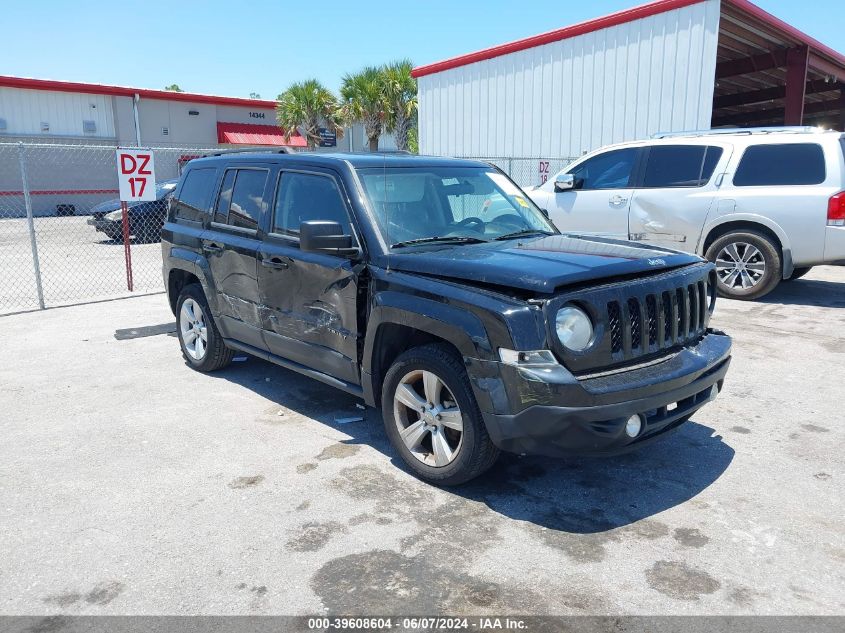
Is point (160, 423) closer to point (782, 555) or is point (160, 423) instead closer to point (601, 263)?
point (601, 263)

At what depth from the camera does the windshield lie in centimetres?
431

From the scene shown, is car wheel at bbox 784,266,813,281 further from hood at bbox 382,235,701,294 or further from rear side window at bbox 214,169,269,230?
rear side window at bbox 214,169,269,230

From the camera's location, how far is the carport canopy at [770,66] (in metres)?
14.3

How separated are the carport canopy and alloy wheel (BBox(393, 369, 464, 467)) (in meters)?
12.6

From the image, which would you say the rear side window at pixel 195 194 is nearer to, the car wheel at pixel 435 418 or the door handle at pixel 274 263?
the door handle at pixel 274 263

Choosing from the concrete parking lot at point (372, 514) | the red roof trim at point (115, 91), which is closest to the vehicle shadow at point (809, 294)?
the concrete parking lot at point (372, 514)

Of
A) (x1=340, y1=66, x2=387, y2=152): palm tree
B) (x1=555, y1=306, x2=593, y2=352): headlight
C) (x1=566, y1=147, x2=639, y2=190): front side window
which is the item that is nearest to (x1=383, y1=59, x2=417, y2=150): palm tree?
(x1=340, y1=66, x2=387, y2=152): palm tree

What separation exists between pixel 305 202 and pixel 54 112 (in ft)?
97.8

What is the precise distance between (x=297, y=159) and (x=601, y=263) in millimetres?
2400

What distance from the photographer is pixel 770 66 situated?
17.2 m

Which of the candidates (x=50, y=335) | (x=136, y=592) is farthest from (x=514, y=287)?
(x=50, y=335)

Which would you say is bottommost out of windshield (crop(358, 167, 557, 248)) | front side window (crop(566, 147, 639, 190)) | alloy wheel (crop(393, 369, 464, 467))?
alloy wheel (crop(393, 369, 464, 467))

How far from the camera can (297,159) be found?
486 cm

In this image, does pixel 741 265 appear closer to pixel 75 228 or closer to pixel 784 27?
pixel 784 27
